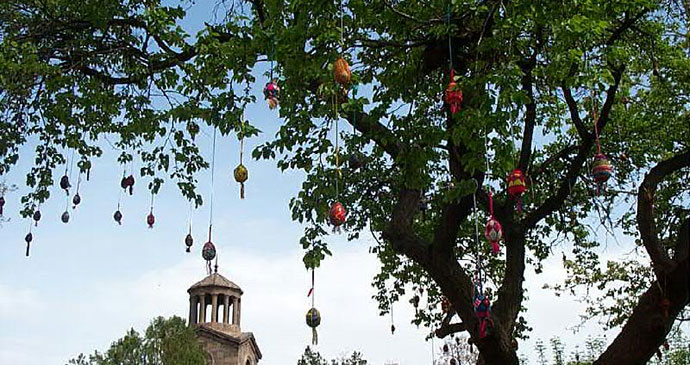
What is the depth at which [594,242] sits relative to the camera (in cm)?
1316

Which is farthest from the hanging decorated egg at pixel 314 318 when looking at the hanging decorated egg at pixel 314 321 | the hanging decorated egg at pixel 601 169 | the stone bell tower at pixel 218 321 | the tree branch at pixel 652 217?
the stone bell tower at pixel 218 321

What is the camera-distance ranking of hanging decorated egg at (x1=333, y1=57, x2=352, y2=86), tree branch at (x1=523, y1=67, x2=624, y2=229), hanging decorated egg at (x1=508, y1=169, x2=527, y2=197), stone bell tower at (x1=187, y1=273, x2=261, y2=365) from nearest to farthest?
hanging decorated egg at (x1=333, y1=57, x2=352, y2=86)
hanging decorated egg at (x1=508, y1=169, x2=527, y2=197)
tree branch at (x1=523, y1=67, x2=624, y2=229)
stone bell tower at (x1=187, y1=273, x2=261, y2=365)

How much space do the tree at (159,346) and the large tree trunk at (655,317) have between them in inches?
583

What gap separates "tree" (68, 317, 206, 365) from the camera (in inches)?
809

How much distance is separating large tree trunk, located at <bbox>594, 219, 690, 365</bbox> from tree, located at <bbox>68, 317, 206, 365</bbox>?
1480cm

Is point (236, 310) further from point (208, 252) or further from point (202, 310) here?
point (208, 252)

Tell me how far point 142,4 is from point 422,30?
13.1 feet

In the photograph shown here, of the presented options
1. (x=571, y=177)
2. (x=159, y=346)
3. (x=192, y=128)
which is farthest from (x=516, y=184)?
(x=159, y=346)

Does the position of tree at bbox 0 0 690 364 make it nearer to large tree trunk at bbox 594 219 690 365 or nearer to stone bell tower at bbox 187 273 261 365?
large tree trunk at bbox 594 219 690 365

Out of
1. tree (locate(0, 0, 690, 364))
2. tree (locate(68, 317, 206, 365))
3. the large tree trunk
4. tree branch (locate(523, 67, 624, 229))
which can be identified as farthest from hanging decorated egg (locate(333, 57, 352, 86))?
tree (locate(68, 317, 206, 365))

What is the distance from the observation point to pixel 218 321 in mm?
30750

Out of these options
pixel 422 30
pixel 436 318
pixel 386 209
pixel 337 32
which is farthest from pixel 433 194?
pixel 337 32

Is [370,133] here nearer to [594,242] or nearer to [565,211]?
[565,211]

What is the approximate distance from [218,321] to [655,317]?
25134 millimetres
